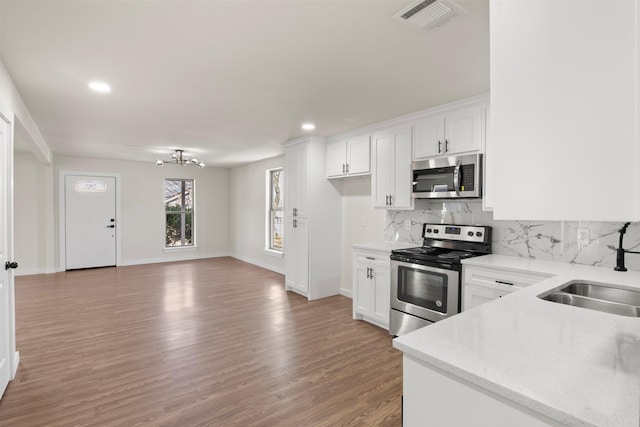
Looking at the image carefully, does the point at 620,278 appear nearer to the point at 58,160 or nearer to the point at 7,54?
the point at 7,54

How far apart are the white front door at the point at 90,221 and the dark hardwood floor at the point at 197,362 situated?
2029 mm

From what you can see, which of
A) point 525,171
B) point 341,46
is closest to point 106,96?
point 341,46

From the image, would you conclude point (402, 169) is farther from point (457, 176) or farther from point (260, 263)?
point (260, 263)

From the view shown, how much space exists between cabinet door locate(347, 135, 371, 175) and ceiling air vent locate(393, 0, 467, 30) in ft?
7.91

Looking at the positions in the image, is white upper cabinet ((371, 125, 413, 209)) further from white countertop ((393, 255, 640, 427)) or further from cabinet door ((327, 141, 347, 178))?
white countertop ((393, 255, 640, 427))

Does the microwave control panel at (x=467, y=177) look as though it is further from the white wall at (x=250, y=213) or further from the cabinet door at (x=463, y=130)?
the white wall at (x=250, y=213)

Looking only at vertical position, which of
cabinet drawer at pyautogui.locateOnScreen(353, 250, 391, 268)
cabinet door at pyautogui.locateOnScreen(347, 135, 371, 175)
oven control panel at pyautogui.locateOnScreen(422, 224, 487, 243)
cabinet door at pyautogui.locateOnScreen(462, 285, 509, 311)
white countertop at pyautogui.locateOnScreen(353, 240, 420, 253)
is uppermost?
cabinet door at pyautogui.locateOnScreen(347, 135, 371, 175)

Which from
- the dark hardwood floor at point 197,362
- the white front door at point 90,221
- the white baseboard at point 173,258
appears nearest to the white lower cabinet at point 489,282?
the dark hardwood floor at point 197,362

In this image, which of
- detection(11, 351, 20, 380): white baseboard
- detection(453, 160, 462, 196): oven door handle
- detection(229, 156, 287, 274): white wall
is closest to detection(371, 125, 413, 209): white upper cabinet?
detection(453, 160, 462, 196): oven door handle

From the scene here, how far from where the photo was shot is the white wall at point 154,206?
293 inches

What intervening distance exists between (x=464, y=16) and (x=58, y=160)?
7.87 meters

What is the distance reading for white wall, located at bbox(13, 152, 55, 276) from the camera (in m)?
6.43

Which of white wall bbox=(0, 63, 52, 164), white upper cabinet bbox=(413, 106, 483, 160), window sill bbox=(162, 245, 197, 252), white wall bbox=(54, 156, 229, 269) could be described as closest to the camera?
white wall bbox=(0, 63, 52, 164)

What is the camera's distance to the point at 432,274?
3156mm
